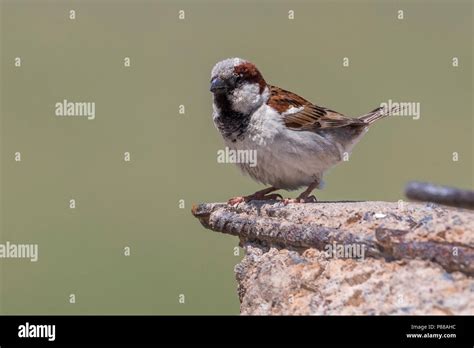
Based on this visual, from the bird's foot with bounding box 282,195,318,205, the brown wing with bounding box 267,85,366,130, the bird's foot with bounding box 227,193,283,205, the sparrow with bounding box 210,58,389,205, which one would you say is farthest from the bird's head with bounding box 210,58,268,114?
the bird's foot with bounding box 282,195,318,205

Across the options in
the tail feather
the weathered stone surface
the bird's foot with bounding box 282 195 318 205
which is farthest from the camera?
the tail feather

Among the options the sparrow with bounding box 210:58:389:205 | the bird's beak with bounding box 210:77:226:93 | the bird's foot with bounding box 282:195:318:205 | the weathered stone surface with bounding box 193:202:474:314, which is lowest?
the weathered stone surface with bounding box 193:202:474:314

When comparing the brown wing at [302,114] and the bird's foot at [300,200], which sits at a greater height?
the brown wing at [302,114]

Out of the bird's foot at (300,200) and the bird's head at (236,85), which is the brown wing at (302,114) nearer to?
the bird's head at (236,85)

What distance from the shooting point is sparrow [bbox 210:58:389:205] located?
19.6 feet

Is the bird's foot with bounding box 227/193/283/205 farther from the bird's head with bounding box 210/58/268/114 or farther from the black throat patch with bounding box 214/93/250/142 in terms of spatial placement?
the bird's head with bounding box 210/58/268/114

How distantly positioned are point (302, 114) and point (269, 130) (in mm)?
394

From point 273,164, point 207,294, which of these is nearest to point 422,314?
point 273,164

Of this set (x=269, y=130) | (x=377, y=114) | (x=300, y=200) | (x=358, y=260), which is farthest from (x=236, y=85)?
(x=358, y=260)

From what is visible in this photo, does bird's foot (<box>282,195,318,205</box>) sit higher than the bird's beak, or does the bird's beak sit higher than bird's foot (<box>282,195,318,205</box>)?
the bird's beak

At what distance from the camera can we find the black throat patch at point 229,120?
5996 mm

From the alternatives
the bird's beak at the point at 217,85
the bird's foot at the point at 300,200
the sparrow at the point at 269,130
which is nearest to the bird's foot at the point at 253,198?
the sparrow at the point at 269,130

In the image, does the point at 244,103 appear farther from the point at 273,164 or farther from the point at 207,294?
the point at 207,294

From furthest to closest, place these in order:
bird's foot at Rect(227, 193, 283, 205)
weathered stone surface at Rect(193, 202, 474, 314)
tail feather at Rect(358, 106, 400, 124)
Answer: tail feather at Rect(358, 106, 400, 124) < bird's foot at Rect(227, 193, 283, 205) < weathered stone surface at Rect(193, 202, 474, 314)
